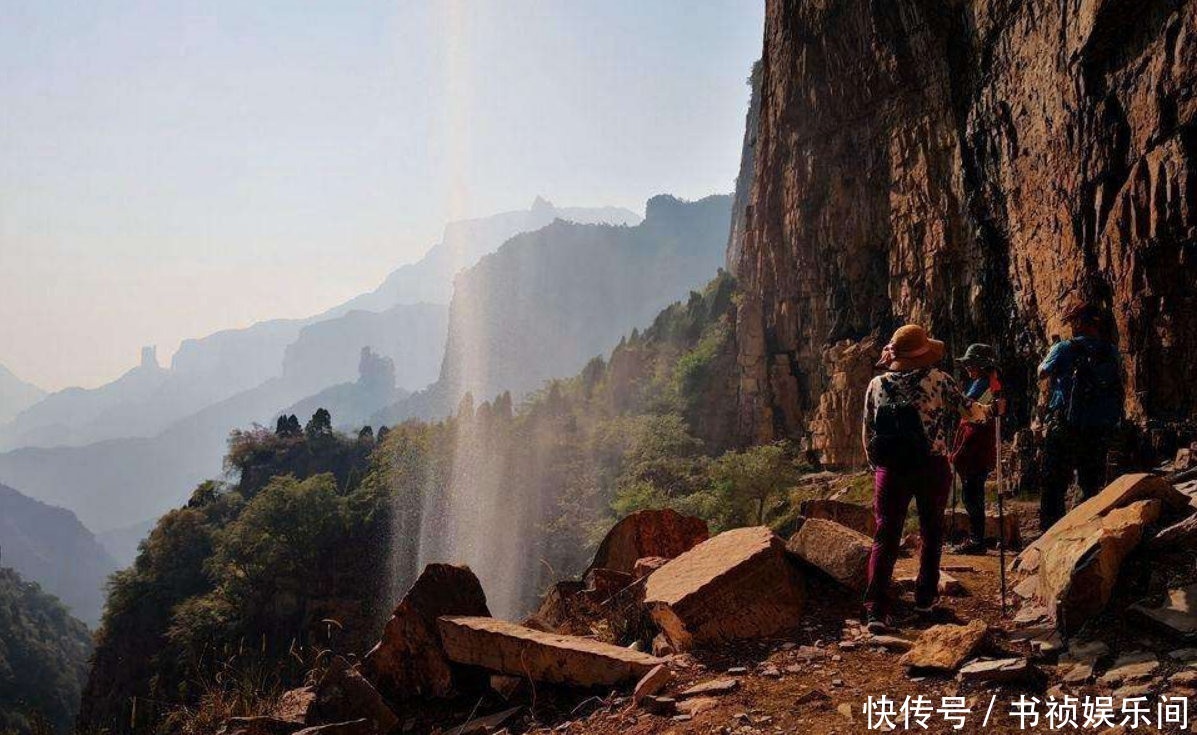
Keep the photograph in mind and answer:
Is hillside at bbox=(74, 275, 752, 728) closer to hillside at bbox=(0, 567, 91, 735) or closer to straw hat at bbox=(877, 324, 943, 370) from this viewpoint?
hillside at bbox=(0, 567, 91, 735)

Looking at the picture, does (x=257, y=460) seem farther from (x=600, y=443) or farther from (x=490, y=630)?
(x=490, y=630)

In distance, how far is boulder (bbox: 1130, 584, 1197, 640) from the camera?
4.02 meters

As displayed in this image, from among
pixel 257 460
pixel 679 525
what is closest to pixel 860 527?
pixel 679 525

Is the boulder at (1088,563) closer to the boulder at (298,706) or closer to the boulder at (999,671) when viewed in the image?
the boulder at (999,671)

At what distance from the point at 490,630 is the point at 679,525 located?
13.1 feet

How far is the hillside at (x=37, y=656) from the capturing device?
67.1 m

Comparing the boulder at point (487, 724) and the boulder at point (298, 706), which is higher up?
the boulder at point (487, 724)

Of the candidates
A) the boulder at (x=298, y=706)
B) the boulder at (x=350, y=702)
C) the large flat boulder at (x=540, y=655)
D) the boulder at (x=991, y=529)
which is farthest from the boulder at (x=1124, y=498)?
the boulder at (x=298, y=706)

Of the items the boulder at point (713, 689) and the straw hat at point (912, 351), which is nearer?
the boulder at point (713, 689)

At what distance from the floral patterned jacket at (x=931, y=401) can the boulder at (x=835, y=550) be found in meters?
1.15

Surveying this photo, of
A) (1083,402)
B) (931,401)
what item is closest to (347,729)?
(931,401)

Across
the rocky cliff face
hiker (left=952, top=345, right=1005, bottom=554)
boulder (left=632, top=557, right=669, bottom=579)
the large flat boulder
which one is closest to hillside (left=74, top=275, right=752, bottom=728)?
the rocky cliff face

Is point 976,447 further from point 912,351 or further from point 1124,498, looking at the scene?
point 912,351

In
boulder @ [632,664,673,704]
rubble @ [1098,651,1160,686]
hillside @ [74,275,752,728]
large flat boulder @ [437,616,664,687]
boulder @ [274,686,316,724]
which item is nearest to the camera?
rubble @ [1098,651,1160,686]
